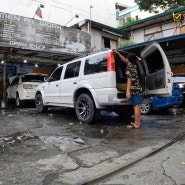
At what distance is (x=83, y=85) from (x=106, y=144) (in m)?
2.60

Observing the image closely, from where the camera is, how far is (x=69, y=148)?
4668mm

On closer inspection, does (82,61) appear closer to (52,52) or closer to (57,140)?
(57,140)

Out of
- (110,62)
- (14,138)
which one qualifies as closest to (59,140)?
(14,138)

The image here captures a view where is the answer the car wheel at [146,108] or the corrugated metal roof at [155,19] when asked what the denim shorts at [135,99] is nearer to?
the car wheel at [146,108]

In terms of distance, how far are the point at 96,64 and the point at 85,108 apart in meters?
1.34

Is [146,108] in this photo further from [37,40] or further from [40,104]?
[37,40]

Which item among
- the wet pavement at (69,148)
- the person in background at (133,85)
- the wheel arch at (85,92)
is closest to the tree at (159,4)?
the wheel arch at (85,92)

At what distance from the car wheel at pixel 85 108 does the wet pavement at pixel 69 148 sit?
0.73 feet

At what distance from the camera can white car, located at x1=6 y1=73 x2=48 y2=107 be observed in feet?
40.0

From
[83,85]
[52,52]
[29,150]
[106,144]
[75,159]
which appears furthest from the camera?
[52,52]

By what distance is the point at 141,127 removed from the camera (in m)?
6.78

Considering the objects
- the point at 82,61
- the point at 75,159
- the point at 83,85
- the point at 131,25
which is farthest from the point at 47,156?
the point at 131,25

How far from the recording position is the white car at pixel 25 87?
12180mm

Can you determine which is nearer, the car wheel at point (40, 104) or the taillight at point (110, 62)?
the taillight at point (110, 62)
